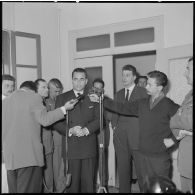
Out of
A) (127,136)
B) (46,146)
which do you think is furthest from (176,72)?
(46,146)

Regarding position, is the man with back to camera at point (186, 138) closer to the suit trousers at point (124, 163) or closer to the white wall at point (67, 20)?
the suit trousers at point (124, 163)

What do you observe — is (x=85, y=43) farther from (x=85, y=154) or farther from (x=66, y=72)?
(x=85, y=154)

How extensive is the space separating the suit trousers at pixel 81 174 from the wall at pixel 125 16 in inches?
76.1

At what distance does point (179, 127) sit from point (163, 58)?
1.79m

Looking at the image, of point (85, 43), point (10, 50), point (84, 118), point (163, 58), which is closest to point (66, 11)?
point (85, 43)

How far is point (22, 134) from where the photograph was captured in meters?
2.68

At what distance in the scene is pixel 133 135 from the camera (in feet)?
12.0

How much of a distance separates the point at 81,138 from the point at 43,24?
2.24 meters

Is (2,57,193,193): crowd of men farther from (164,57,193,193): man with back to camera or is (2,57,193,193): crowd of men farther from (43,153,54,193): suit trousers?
(43,153,54,193): suit trousers

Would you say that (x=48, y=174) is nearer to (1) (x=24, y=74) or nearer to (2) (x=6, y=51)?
(1) (x=24, y=74)

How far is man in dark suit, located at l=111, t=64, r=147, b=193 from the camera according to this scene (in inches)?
143

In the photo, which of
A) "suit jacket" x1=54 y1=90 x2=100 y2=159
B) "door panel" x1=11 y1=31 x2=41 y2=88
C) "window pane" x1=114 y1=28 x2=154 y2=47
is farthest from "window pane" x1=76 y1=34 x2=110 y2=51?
"suit jacket" x1=54 y1=90 x2=100 y2=159

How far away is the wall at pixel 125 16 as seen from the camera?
3965 millimetres

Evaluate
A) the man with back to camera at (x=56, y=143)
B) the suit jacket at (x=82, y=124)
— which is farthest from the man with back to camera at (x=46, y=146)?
the suit jacket at (x=82, y=124)
